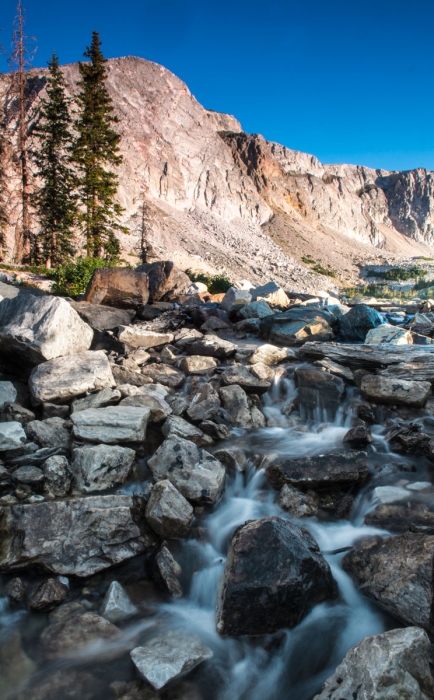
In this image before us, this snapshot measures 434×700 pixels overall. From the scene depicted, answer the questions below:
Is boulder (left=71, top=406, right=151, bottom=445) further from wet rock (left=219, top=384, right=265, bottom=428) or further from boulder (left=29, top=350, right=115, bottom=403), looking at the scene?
wet rock (left=219, top=384, right=265, bottom=428)

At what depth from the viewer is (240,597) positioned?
310 centimetres

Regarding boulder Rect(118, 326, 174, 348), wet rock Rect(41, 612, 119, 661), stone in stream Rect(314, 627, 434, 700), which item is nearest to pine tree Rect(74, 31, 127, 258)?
boulder Rect(118, 326, 174, 348)

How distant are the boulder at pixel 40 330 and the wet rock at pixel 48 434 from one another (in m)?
1.81

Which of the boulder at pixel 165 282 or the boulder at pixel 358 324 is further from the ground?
the boulder at pixel 165 282

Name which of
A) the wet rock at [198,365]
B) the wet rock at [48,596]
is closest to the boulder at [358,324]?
the wet rock at [198,365]

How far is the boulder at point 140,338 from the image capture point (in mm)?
8977

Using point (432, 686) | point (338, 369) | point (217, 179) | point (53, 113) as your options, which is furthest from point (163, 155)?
point (432, 686)

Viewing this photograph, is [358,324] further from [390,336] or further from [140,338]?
[140,338]

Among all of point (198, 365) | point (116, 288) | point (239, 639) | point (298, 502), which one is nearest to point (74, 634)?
point (239, 639)

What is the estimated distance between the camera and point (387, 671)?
218cm

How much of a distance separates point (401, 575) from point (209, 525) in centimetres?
199

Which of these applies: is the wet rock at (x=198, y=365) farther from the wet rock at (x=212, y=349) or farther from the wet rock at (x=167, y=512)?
the wet rock at (x=167, y=512)

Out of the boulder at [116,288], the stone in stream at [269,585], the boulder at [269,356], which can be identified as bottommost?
the stone in stream at [269,585]

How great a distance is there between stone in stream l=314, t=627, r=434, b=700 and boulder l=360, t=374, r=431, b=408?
4159 mm
